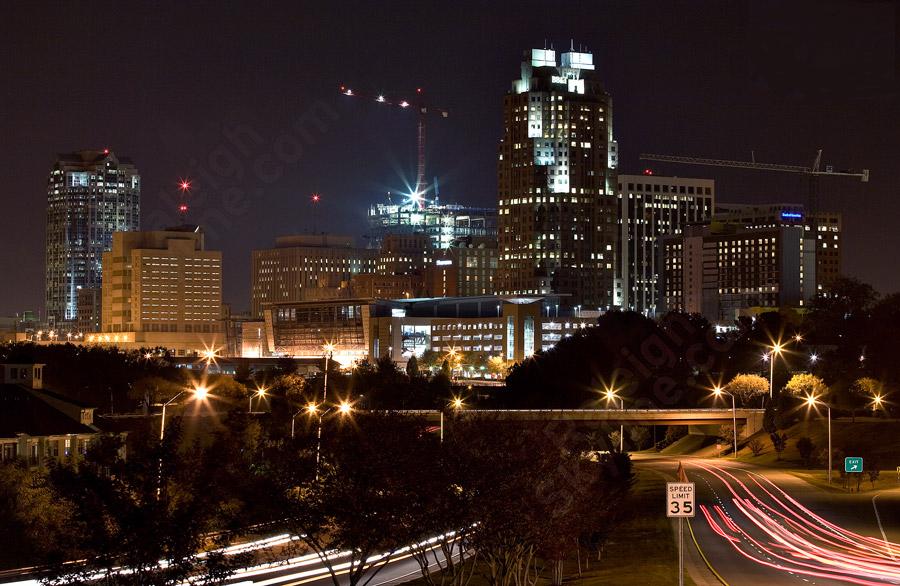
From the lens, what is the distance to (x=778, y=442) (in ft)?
505

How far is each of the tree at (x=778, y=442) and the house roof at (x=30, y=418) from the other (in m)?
70.7

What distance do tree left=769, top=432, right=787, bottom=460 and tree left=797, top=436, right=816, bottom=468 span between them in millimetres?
4681

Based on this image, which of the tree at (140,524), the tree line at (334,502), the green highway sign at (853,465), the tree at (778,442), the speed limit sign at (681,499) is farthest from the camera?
the tree at (778,442)

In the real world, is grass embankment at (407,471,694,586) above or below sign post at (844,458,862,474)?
below

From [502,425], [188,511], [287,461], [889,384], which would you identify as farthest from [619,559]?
[889,384]

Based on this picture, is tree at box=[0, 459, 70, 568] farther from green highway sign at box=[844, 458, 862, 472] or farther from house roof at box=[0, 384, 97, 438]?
green highway sign at box=[844, 458, 862, 472]

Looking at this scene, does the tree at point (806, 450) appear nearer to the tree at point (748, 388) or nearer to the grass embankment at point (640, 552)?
the grass embankment at point (640, 552)

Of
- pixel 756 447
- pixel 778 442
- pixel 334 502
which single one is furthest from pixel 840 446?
pixel 334 502

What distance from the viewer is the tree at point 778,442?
152625mm

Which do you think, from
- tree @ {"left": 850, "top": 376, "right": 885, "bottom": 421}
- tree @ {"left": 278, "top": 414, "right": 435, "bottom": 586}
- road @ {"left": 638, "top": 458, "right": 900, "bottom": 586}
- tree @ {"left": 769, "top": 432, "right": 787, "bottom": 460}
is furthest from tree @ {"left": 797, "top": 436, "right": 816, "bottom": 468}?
tree @ {"left": 278, "top": 414, "right": 435, "bottom": 586}

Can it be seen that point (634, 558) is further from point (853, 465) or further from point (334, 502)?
point (853, 465)

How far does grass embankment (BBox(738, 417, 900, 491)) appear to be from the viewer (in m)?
132

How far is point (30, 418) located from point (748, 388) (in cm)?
10421

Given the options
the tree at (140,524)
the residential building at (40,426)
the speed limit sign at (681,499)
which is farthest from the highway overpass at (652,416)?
the speed limit sign at (681,499)
